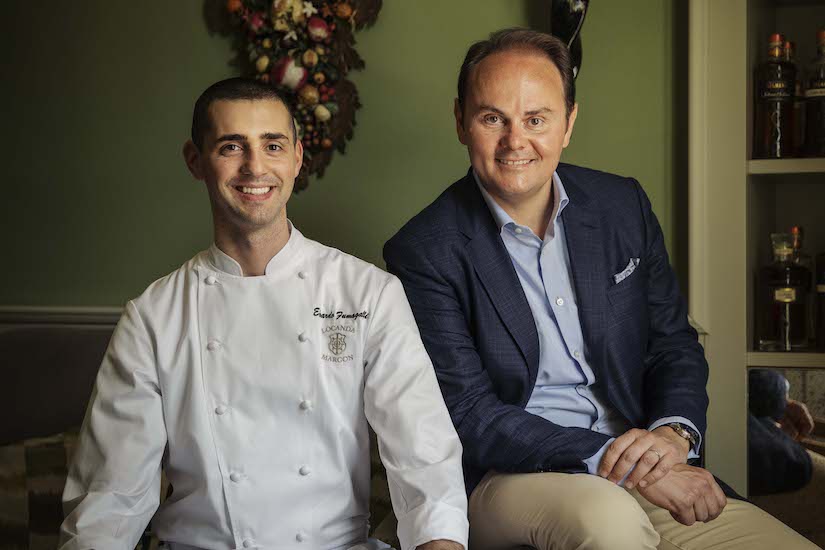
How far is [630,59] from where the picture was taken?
2.46m

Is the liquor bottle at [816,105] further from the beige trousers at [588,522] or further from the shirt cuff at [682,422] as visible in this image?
the beige trousers at [588,522]

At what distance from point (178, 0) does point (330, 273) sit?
144cm

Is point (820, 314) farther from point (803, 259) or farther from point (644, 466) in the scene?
point (644, 466)

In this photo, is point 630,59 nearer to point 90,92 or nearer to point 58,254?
point 90,92

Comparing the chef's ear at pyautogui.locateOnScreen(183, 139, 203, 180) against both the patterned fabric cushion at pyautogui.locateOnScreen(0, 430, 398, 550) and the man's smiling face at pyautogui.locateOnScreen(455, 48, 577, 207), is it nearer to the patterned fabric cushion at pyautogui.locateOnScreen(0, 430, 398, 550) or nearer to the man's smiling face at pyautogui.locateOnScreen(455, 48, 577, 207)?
the man's smiling face at pyautogui.locateOnScreen(455, 48, 577, 207)

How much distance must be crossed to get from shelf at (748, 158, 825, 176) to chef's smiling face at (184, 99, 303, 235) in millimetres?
1301

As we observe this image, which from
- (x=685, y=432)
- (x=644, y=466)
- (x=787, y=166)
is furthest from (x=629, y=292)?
(x=787, y=166)

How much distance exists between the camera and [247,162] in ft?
5.09

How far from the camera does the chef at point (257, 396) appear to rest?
59.1 inches

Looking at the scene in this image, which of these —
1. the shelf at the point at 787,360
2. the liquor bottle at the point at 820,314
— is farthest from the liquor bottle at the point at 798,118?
the shelf at the point at 787,360

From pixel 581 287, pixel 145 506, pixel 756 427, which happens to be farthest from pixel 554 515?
pixel 756 427

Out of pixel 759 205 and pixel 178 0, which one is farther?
pixel 178 0

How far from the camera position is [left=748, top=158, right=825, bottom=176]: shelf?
89.3 inches

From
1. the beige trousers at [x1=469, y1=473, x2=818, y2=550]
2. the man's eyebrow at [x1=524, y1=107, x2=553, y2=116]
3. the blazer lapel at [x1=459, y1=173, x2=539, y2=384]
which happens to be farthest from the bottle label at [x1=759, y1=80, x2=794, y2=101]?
the beige trousers at [x1=469, y1=473, x2=818, y2=550]
